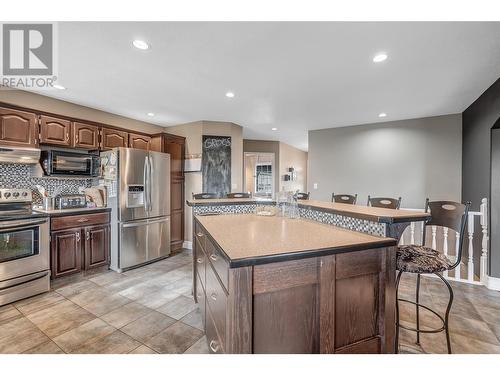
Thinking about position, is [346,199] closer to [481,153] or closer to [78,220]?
[481,153]

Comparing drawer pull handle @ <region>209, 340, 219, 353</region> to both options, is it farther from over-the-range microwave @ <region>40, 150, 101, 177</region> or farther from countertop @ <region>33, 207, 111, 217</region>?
over-the-range microwave @ <region>40, 150, 101, 177</region>

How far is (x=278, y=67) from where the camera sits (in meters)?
2.29

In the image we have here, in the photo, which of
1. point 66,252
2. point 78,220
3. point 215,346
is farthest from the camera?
point 78,220

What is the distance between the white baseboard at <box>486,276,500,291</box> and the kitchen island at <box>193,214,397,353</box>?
2.57m

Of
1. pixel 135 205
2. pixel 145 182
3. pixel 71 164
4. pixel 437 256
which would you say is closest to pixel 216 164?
pixel 145 182

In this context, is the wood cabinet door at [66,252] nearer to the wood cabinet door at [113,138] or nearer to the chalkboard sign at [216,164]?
the wood cabinet door at [113,138]

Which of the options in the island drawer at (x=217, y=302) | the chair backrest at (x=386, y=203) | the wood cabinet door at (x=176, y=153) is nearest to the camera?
the island drawer at (x=217, y=302)

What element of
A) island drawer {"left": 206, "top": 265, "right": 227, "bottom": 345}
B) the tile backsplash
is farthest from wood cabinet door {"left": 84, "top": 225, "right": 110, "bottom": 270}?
island drawer {"left": 206, "top": 265, "right": 227, "bottom": 345}

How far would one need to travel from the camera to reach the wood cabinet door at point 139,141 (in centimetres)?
395

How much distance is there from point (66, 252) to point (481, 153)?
5.64 meters

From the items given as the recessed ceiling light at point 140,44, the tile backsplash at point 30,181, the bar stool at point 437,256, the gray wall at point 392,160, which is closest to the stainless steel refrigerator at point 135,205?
the tile backsplash at point 30,181

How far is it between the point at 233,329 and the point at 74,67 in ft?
9.40

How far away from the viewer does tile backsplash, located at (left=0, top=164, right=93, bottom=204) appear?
2.84 m

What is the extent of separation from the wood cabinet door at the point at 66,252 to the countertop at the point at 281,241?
2307 millimetres
